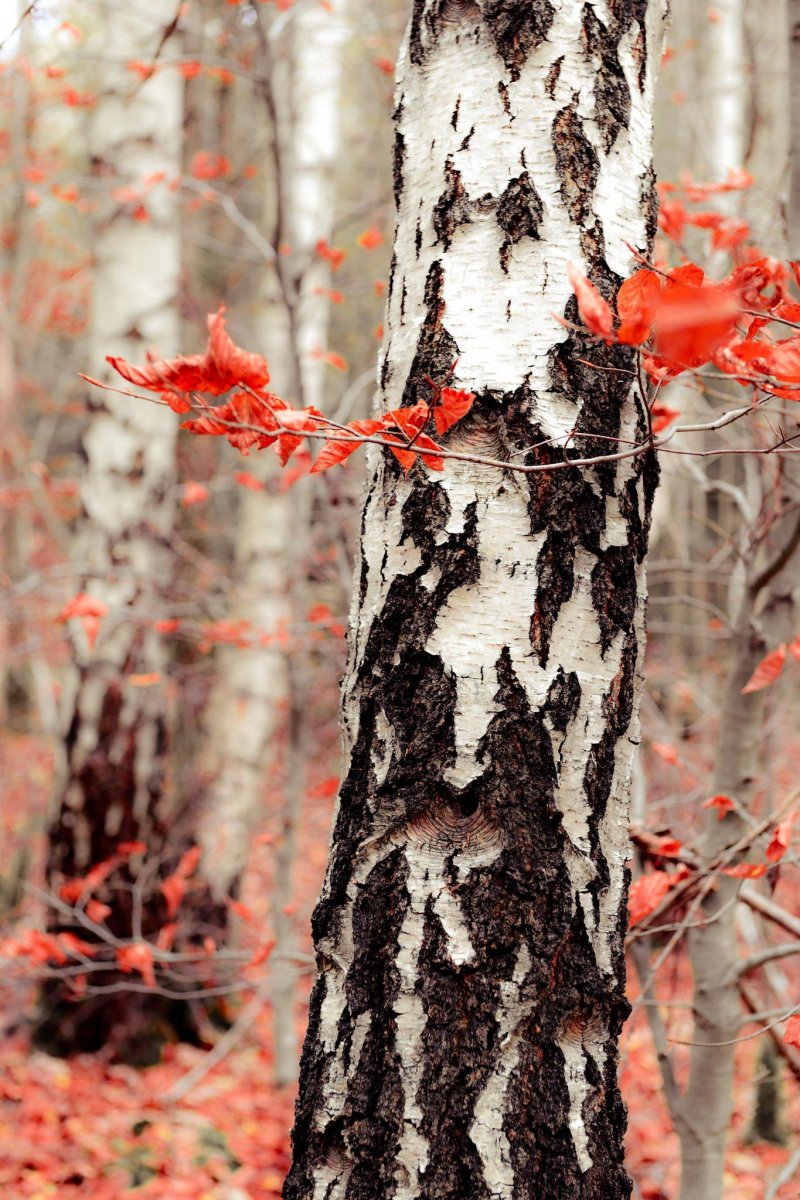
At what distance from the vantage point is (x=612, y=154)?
1128 millimetres

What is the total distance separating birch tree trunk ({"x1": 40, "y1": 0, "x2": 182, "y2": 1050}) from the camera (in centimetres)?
384

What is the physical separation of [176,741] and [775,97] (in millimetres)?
7086

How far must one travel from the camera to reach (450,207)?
1.13 metres

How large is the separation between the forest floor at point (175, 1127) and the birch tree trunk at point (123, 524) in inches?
10.1

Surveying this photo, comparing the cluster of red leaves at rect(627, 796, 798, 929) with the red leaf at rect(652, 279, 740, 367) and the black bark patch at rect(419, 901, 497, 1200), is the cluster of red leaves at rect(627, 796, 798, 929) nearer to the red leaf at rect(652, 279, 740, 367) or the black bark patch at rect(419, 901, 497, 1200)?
the black bark patch at rect(419, 901, 497, 1200)

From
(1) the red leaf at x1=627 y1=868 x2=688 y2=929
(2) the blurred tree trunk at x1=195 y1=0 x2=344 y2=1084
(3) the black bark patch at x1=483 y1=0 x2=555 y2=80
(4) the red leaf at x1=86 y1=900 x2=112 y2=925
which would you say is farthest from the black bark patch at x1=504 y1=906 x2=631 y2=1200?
(2) the blurred tree trunk at x1=195 y1=0 x2=344 y2=1084

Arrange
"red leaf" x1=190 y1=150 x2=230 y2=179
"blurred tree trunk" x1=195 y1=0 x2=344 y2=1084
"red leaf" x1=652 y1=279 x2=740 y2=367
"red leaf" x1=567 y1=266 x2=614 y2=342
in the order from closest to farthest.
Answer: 1. "red leaf" x1=652 y1=279 x2=740 y2=367
2. "red leaf" x1=567 y1=266 x2=614 y2=342
3. "red leaf" x1=190 y1=150 x2=230 y2=179
4. "blurred tree trunk" x1=195 y1=0 x2=344 y2=1084

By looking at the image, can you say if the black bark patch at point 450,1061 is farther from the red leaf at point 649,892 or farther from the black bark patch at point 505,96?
the black bark patch at point 505,96

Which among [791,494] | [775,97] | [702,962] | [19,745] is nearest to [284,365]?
[791,494]

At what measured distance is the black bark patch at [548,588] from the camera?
3.41 ft

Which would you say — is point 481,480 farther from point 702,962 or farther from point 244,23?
point 244,23

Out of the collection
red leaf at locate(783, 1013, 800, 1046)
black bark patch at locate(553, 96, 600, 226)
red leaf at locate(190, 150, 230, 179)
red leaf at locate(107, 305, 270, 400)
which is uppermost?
red leaf at locate(190, 150, 230, 179)

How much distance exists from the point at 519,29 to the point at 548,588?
2.34ft

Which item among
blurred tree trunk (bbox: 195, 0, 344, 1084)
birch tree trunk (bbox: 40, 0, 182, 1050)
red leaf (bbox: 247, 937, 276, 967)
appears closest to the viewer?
red leaf (bbox: 247, 937, 276, 967)
